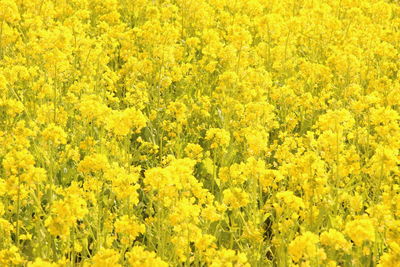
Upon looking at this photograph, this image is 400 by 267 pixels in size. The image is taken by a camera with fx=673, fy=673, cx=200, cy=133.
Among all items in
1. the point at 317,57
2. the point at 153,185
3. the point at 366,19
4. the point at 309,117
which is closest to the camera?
the point at 153,185

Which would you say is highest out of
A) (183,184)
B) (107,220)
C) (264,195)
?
(183,184)

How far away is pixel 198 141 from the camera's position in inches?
187

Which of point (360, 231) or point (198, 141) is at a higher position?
point (360, 231)

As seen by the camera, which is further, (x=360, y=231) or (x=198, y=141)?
(x=198, y=141)

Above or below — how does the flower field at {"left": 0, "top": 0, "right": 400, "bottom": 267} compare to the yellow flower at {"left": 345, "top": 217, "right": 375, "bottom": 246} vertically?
below

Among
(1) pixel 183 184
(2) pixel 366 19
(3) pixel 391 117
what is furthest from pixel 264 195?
(2) pixel 366 19

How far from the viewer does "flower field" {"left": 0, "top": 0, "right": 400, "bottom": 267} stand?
2881mm

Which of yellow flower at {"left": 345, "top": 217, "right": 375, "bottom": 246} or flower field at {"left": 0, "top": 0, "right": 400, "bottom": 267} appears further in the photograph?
flower field at {"left": 0, "top": 0, "right": 400, "bottom": 267}

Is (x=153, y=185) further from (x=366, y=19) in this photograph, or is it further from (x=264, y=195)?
(x=366, y=19)

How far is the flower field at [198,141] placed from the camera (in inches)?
113

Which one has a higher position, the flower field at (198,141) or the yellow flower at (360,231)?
the yellow flower at (360,231)

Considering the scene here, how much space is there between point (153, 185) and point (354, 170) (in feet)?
3.83

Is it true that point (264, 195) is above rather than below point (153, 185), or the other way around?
below

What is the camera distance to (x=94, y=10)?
7.10 meters
